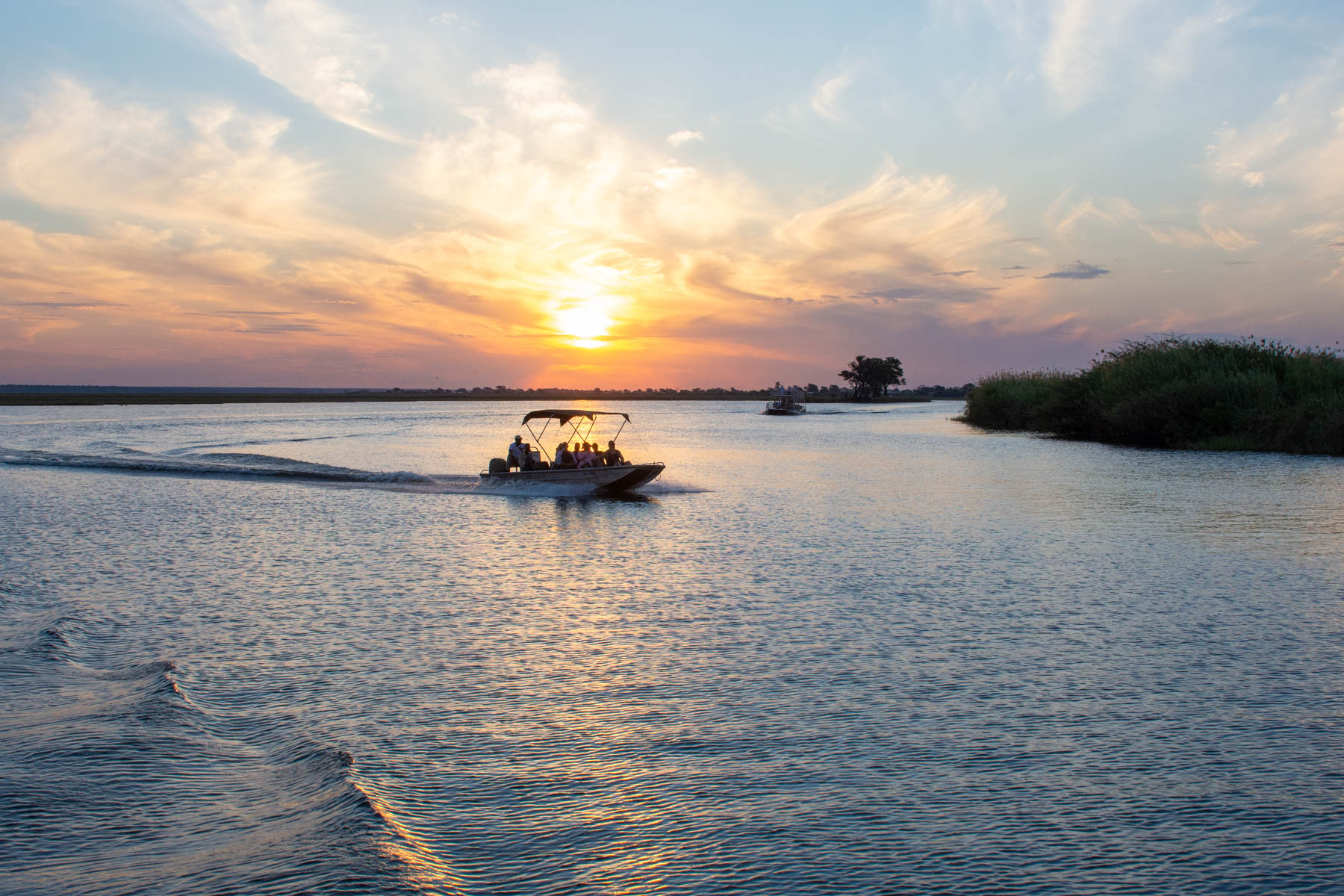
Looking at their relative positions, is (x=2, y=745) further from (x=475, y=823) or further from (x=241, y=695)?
(x=475, y=823)

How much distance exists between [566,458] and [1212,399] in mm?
35303

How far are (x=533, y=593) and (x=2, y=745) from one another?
788cm

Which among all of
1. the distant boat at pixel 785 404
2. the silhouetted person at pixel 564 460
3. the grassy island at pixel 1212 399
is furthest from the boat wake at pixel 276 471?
the distant boat at pixel 785 404

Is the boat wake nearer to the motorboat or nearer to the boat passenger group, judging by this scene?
the motorboat

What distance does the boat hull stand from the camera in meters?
30.2

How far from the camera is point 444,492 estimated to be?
3234 centimetres

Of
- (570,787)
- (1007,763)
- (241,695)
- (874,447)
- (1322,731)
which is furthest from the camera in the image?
(874,447)

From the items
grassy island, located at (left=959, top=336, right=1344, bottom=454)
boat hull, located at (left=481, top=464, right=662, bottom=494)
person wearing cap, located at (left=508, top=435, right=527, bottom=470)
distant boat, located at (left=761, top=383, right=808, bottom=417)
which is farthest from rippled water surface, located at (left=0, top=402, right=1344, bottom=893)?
distant boat, located at (left=761, top=383, right=808, bottom=417)

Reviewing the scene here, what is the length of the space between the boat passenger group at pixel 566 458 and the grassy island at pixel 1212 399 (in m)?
31.9

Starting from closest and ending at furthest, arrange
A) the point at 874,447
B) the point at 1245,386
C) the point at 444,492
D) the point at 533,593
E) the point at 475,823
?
the point at 475,823 → the point at 533,593 → the point at 444,492 → the point at 1245,386 → the point at 874,447

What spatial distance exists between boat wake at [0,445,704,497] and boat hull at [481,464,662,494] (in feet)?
0.55

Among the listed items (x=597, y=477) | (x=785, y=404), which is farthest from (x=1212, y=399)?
(x=785, y=404)

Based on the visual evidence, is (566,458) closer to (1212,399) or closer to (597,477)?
(597,477)

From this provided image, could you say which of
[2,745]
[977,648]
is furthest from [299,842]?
[977,648]
